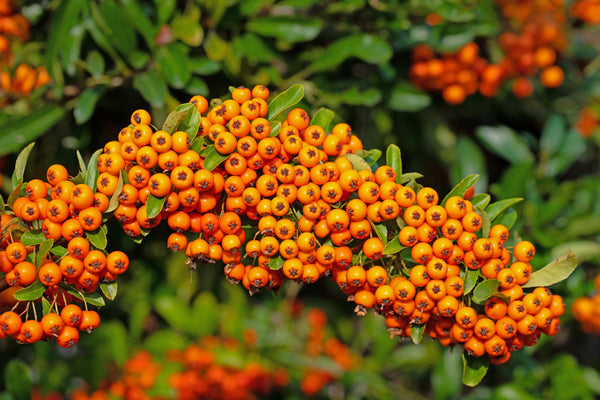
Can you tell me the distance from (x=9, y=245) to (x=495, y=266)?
1.62 m

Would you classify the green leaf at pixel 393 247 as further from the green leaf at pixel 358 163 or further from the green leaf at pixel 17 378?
the green leaf at pixel 17 378

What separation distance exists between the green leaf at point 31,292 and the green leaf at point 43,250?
3.0 inches

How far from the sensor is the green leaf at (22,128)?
8.27 feet

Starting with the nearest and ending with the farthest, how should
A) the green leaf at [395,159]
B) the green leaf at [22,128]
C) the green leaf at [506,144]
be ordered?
the green leaf at [395,159]
the green leaf at [22,128]
the green leaf at [506,144]

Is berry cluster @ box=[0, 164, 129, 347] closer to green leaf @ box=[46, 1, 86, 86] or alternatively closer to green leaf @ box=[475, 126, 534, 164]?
green leaf @ box=[46, 1, 86, 86]

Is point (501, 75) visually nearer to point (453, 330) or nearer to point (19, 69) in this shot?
point (453, 330)

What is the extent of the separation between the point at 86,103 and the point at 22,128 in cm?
34

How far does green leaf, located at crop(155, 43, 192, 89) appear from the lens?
2.57 metres

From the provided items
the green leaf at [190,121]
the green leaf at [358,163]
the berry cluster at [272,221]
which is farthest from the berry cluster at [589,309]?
the green leaf at [190,121]

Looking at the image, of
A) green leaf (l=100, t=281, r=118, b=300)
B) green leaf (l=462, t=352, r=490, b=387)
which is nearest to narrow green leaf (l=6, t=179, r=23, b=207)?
green leaf (l=100, t=281, r=118, b=300)

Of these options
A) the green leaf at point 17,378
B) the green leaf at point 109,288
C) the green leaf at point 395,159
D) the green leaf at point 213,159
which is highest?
the green leaf at point 213,159

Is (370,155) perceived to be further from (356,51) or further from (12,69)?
(12,69)

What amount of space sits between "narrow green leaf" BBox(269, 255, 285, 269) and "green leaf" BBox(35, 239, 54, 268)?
2.35ft

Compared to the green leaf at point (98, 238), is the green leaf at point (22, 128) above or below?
below
